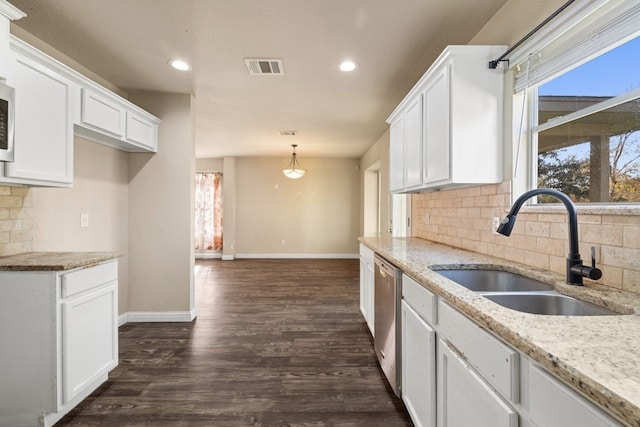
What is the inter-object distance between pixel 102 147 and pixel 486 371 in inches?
138

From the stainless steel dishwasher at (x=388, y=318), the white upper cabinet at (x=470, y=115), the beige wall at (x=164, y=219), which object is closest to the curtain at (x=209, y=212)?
the beige wall at (x=164, y=219)

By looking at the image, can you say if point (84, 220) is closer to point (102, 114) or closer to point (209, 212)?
point (102, 114)

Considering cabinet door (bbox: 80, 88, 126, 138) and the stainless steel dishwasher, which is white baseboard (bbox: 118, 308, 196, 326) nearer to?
cabinet door (bbox: 80, 88, 126, 138)

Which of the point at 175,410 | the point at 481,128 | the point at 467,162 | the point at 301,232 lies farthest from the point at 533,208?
the point at 301,232

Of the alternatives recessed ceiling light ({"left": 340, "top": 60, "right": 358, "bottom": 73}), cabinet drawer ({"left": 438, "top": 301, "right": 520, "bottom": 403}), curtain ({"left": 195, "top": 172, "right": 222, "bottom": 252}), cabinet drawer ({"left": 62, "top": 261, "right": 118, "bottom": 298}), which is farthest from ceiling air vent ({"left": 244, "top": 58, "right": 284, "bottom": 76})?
curtain ({"left": 195, "top": 172, "right": 222, "bottom": 252})

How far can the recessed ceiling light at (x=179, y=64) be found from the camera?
8.87 ft

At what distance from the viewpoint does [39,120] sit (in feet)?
6.45

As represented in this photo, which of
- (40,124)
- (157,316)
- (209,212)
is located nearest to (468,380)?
(40,124)

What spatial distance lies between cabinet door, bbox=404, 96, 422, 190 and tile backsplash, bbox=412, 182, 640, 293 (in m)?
0.36

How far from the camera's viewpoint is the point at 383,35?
2270 mm

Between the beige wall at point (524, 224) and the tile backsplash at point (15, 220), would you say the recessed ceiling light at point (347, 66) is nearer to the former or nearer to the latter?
the beige wall at point (524, 224)

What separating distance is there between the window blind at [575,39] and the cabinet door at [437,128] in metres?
0.39

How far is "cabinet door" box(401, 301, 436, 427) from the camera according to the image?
144 cm

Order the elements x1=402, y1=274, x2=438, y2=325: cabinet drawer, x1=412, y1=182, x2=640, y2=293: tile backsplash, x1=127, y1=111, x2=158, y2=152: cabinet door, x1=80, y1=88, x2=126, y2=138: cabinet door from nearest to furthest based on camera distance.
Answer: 1. x1=412, y1=182, x2=640, y2=293: tile backsplash
2. x1=402, y1=274, x2=438, y2=325: cabinet drawer
3. x1=80, y1=88, x2=126, y2=138: cabinet door
4. x1=127, y1=111, x2=158, y2=152: cabinet door
